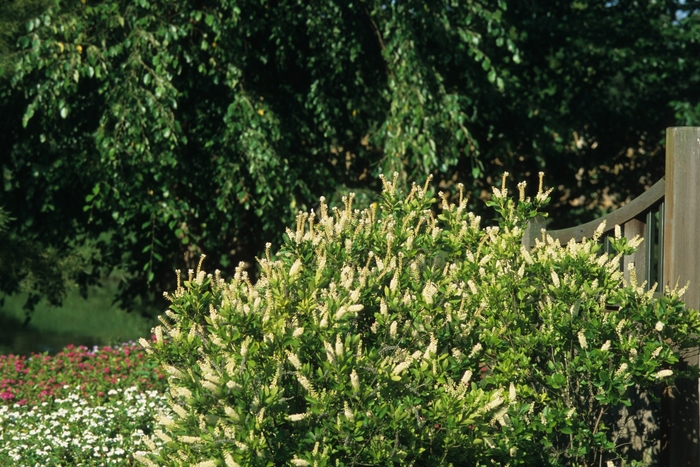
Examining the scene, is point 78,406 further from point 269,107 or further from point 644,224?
point 644,224

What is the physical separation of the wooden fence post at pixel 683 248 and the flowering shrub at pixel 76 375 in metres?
3.34

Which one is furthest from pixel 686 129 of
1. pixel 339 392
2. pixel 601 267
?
pixel 339 392

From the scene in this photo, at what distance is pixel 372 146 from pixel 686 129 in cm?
463

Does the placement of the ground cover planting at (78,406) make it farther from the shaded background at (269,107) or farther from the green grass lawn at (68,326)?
the green grass lawn at (68,326)

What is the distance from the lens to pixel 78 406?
5664mm

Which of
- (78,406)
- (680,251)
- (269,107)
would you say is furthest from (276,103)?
(680,251)

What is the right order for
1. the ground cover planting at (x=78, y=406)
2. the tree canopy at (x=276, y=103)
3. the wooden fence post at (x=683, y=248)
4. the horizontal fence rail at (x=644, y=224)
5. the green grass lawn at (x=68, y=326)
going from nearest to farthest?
the wooden fence post at (x=683, y=248) < the horizontal fence rail at (x=644, y=224) < the ground cover planting at (x=78, y=406) < the tree canopy at (x=276, y=103) < the green grass lawn at (x=68, y=326)

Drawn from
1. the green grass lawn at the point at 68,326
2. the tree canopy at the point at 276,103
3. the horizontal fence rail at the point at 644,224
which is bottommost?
the horizontal fence rail at the point at 644,224

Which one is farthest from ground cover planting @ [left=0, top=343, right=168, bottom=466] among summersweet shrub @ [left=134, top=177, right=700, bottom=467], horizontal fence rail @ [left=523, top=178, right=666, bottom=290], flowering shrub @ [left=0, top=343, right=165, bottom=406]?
horizontal fence rail @ [left=523, top=178, right=666, bottom=290]

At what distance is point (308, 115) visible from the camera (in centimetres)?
815

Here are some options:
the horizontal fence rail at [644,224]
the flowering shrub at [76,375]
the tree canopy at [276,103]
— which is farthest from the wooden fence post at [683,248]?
the flowering shrub at [76,375]

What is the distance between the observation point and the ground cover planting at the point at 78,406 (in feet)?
15.3

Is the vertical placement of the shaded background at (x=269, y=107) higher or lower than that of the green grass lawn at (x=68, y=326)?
higher

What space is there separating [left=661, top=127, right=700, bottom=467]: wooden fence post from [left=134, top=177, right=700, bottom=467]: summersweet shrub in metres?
0.38
